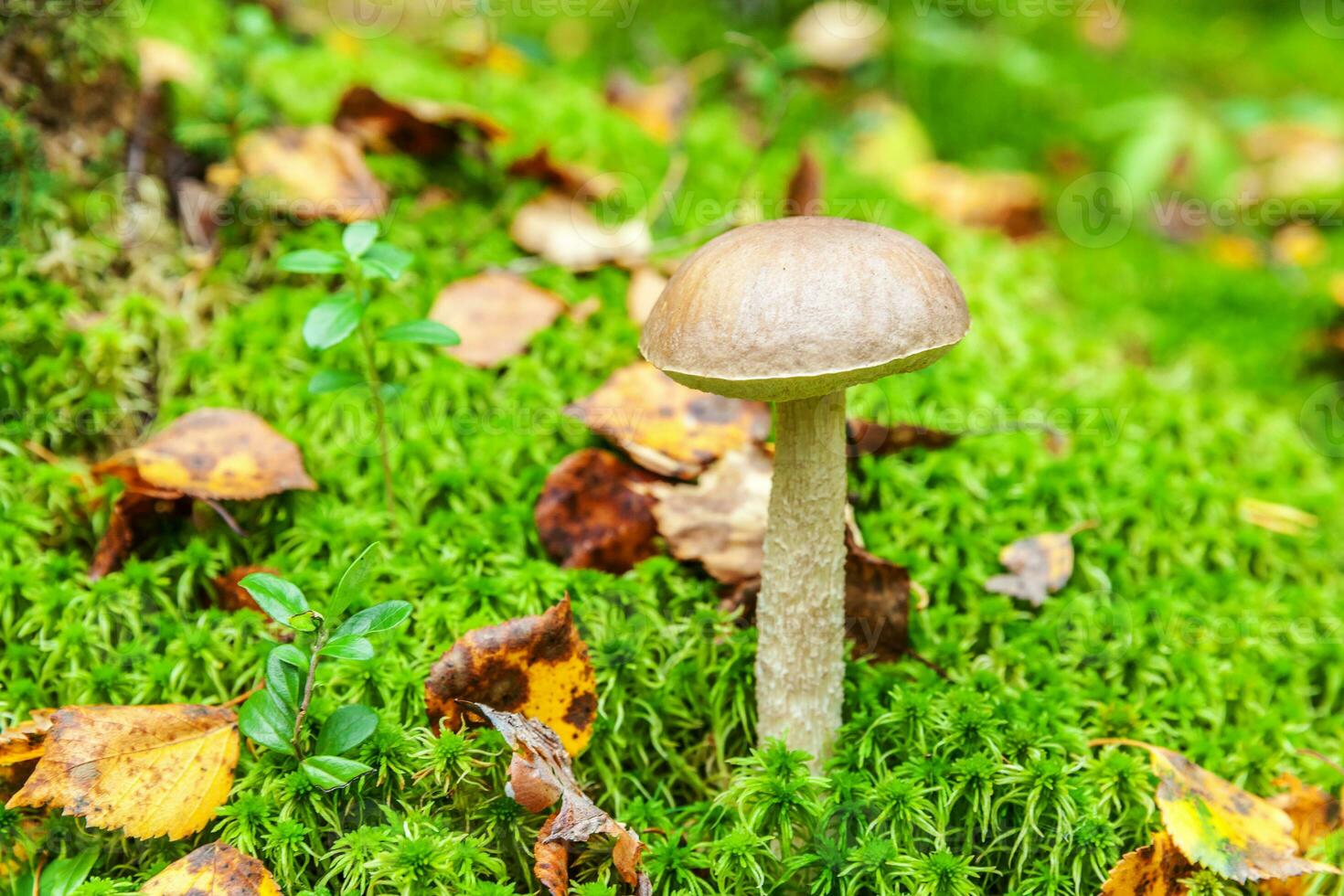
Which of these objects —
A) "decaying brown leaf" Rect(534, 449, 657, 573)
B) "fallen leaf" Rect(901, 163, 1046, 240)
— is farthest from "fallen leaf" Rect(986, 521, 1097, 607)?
"fallen leaf" Rect(901, 163, 1046, 240)

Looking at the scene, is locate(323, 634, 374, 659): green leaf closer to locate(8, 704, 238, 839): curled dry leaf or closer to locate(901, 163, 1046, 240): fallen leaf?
locate(8, 704, 238, 839): curled dry leaf

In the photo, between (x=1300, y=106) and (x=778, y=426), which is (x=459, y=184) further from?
(x=1300, y=106)

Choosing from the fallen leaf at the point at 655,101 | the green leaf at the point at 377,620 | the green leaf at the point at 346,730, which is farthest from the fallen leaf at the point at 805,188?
the green leaf at the point at 346,730

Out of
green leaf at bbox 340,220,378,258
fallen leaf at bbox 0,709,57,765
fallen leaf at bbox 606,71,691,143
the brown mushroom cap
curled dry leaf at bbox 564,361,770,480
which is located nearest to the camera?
the brown mushroom cap

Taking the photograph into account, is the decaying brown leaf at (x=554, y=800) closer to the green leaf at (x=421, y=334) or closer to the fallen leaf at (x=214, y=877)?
the fallen leaf at (x=214, y=877)

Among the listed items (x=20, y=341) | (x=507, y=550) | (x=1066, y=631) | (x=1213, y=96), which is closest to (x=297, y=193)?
(x=20, y=341)

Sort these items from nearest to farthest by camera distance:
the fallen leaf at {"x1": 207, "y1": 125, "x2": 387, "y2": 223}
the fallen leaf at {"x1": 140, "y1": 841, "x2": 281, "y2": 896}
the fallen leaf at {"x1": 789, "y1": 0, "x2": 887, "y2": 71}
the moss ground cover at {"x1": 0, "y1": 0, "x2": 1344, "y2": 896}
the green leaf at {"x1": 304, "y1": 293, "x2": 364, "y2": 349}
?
the fallen leaf at {"x1": 140, "y1": 841, "x2": 281, "y2": 896}, the moss ground cover at {"x1": 0, "y1": 0, "x2": 1344, "y2": 896}, the green leaf at {"x1": 304, "y1": 293, "x2": 364, "y2": 349}, the fallen leaf at {"x1": 207, "y1": 125, "x2": 387, "y2": 223}, the fallen leaf at {"x1": 789, "y1": 0, "x2": 887, "y2": 71}
